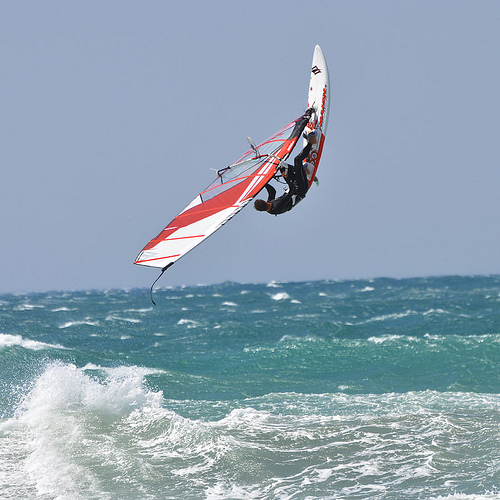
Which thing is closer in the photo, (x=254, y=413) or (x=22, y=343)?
(x=254, y=413)

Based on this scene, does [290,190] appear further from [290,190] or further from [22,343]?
[22,343]

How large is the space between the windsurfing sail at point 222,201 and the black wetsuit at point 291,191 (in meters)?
0.19

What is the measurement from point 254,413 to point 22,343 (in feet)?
28.5

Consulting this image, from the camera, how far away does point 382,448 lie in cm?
848

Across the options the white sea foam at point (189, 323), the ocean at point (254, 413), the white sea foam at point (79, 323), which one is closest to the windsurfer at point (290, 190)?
the ocean at point (254, 413)

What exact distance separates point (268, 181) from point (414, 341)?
10920 mm

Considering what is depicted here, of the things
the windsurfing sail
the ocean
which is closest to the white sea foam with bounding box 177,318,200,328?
the ocean

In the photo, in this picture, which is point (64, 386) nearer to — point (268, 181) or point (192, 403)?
point (192, 403)

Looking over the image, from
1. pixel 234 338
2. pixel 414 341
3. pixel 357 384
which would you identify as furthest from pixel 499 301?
pixel 357 384

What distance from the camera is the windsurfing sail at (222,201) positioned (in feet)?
22.4

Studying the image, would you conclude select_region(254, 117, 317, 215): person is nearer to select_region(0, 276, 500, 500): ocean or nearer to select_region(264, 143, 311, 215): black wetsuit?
select_region(264, 143, 311, 215): black wetsuit

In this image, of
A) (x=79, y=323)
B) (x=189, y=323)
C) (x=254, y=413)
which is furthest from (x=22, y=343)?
(x=254, y=413)

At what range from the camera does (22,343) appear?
17281 millimetres

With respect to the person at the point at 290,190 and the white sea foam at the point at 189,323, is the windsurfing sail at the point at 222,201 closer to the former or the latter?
the person at the point at 290,190
